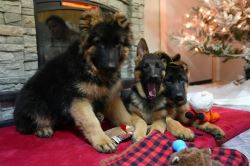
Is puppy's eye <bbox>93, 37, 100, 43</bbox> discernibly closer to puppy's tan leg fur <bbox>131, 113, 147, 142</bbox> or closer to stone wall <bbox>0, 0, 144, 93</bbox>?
puppy's tan leg fur <bbox>131, 113, 147, 142</bbox>

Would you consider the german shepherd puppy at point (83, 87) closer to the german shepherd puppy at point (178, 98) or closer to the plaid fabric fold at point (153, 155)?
the plaid fabric fold at point (153, 155)

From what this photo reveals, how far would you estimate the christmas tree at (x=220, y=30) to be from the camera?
312cm

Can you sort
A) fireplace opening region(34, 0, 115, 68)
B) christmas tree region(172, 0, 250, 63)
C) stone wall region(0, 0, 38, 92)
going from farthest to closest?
1. christmas tree region(172, 0, 250, 63)
2. fireplace opening region(34, 0, 115, 68)
3. stone wall region(0, 0, 38, 92)

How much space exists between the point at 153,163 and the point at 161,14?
2582 millimetres

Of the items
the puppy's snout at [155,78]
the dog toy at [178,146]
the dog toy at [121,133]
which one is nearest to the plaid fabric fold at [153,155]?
the dog toy at [178,146]

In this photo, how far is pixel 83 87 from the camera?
1.50 meters

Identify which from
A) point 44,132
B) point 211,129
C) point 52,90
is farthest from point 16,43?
point 211,129

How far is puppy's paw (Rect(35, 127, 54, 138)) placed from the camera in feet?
5.26

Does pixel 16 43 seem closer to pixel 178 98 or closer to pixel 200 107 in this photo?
pixel 178 98

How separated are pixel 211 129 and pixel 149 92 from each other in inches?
17.3

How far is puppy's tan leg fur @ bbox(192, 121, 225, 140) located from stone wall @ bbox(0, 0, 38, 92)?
128cm

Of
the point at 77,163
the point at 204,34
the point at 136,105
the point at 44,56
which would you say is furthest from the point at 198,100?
the point at 204,34

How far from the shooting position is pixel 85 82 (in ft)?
4.98

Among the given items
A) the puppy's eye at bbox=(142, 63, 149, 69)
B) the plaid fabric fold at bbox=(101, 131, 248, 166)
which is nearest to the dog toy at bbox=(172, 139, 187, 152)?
the plaid fabric fold at bbox=(101, 131, 248, 166)
